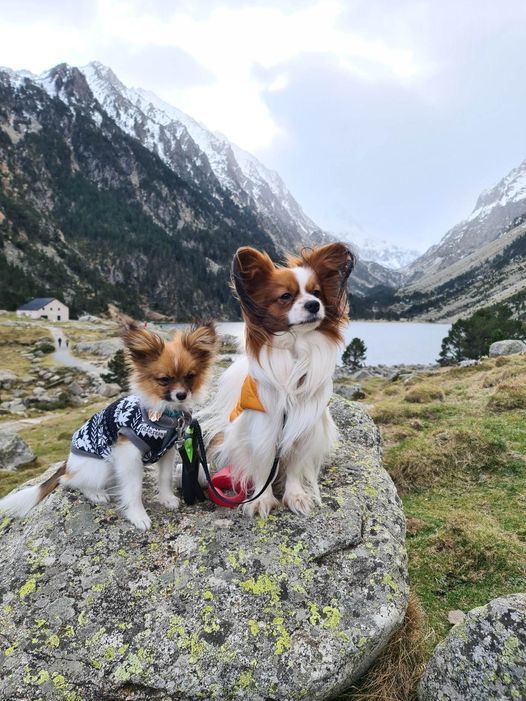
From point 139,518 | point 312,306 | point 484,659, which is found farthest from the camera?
point 139,518

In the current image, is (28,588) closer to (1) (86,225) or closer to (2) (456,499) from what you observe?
(2) (456,499)

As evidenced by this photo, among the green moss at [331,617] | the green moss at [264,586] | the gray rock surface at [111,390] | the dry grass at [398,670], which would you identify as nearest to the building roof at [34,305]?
the gray rock surface at [111,390]

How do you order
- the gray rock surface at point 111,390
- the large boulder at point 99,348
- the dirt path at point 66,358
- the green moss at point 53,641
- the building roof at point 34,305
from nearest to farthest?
the green moss at point 53,641, the gray rock surface at point 111,390, the dirt path at point 66,358, the large boulder at point 99,348, the building roof at point 34,305

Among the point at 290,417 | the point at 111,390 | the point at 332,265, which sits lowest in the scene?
the point at 111,390

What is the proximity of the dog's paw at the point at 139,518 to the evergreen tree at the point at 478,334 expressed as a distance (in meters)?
49.3

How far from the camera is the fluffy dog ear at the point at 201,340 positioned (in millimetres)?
3518

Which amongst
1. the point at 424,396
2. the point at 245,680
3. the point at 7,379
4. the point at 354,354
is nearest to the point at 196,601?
the point at 245,680

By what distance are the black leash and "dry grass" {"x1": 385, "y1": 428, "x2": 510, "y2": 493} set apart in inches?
151

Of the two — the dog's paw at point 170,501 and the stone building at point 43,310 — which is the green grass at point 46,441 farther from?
the stone building at point 43,310

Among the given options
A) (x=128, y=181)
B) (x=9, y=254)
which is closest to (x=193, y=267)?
(x=128, y=181)

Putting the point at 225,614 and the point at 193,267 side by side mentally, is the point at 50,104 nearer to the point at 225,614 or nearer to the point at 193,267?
the point at 193,267

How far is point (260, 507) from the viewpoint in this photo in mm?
3553

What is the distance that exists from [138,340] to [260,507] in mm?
1732

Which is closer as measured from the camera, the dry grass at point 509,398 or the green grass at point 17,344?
the dry grass at point 509,398
